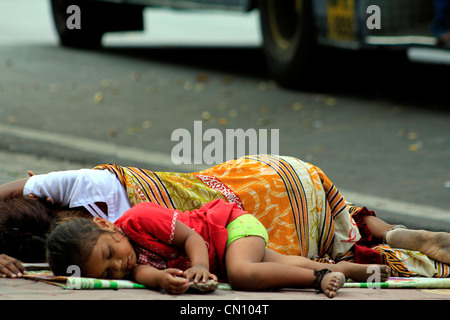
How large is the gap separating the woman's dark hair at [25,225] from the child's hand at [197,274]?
0.66 m

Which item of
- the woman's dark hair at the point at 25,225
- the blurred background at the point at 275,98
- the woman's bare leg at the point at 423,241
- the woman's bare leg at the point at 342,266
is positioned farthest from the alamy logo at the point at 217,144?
the woman's bare leg at the point at 342,266

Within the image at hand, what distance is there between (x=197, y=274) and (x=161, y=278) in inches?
5.3

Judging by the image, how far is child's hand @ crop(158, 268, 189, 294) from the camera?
2.93m

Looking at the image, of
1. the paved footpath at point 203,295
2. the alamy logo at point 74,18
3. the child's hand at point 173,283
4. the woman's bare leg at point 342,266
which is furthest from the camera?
the alamy logo at point 74,18

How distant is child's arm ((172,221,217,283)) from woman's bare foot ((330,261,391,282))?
583mm

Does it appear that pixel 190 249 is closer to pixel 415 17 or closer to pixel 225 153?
pixel 225 153

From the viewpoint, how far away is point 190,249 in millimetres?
3135

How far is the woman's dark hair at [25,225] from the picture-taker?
3.31m

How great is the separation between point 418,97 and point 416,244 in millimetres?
4994

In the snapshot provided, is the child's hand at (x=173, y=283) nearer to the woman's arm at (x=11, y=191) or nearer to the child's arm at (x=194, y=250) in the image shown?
the child's arm at (x=194, y=250)

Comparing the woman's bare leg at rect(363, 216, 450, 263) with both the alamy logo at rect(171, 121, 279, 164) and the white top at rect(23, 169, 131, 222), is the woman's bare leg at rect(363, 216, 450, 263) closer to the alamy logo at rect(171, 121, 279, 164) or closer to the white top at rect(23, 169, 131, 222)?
the white top at rect(23, 169, 131, 222)

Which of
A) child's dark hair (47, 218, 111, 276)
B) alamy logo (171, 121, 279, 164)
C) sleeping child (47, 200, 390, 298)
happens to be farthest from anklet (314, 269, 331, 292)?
alamy logo (171, 121, 279, 164)

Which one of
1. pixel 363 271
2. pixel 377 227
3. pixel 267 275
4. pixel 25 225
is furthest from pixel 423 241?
pixel 25 225

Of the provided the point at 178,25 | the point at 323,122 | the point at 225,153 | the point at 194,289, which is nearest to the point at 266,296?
the point at 194,289
